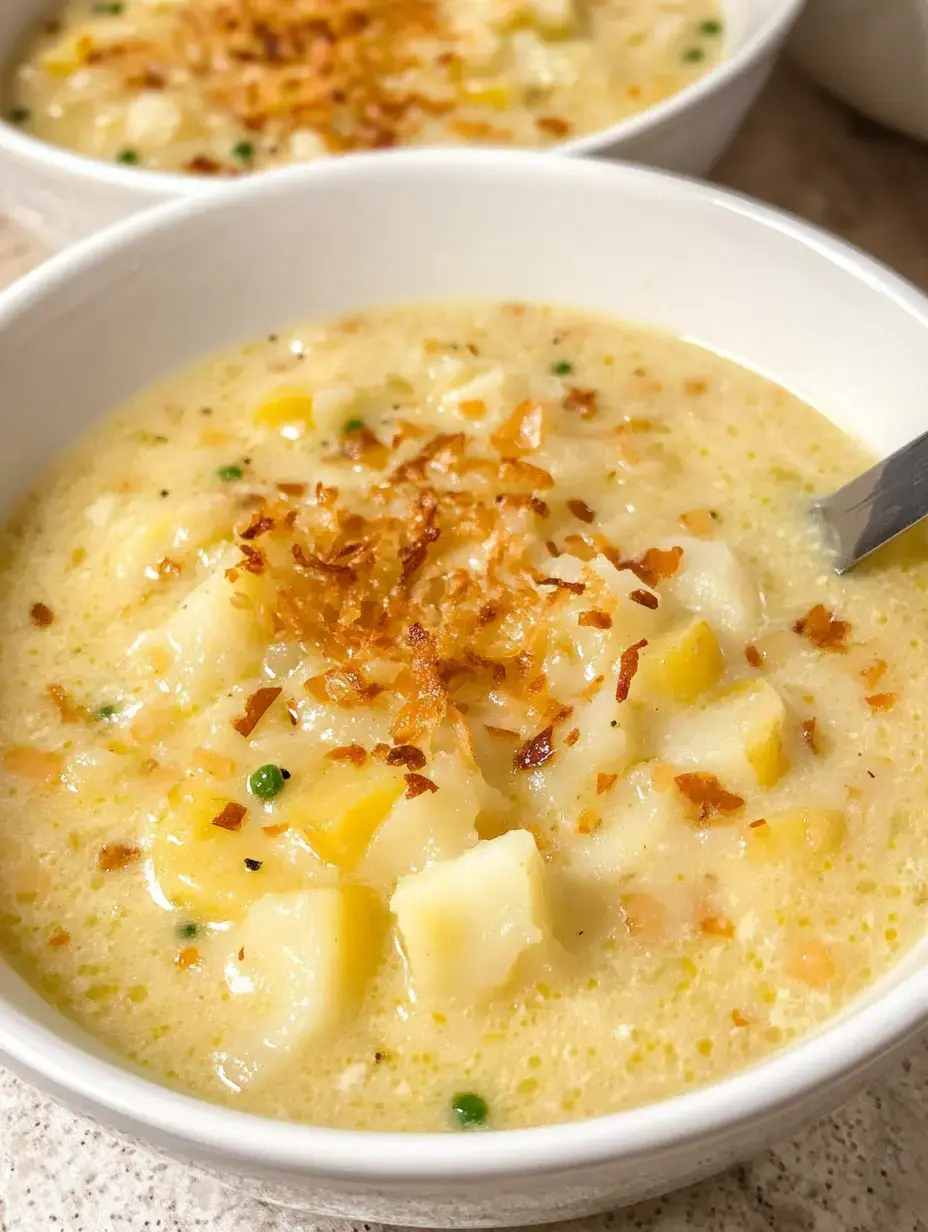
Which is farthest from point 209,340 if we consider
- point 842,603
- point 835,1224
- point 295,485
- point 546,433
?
point 835,1224

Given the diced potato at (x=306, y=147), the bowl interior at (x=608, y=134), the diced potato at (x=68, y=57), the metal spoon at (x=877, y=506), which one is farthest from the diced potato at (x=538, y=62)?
the metal spoon at (x=877, y=506)

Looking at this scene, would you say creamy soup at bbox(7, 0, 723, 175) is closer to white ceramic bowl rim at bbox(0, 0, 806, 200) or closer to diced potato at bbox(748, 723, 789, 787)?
white ceramic bowl rim at bbox(0, 0, 806, 200)

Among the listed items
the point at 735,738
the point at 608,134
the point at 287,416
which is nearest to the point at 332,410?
the point at 287,416

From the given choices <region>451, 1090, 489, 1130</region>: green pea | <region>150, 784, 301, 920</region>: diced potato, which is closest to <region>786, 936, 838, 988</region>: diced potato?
<region>451, 1090, 489, 1130</region>: green pea

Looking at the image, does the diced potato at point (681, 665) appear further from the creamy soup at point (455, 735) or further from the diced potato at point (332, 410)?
the diced potato at point (332, 410)

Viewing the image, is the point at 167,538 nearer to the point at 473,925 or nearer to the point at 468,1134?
the point at 473,925

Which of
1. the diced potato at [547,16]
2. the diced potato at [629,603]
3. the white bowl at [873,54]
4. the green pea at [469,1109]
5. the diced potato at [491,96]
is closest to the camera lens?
the green pea at [469,1109]

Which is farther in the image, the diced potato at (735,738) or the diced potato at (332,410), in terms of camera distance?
the diced potato at (332,410)

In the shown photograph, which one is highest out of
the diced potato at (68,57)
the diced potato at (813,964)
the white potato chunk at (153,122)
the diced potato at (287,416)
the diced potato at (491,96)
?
the diced potato at (813,964)
